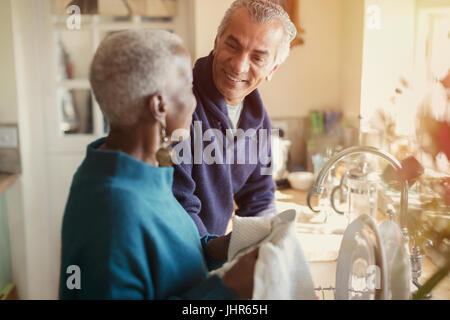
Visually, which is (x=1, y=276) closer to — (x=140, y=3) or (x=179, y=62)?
(x=140, y=3)

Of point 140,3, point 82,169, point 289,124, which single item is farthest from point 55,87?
point 82,169

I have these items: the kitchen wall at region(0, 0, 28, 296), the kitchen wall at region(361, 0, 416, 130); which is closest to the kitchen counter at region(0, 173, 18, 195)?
the kitchen wall at region(0, 0, 28, 296)

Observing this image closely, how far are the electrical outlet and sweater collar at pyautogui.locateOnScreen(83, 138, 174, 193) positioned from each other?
4.93 feet

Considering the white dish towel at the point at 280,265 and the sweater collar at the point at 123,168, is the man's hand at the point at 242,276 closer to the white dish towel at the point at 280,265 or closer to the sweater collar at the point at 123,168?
the white dish towel at the point at 280,265

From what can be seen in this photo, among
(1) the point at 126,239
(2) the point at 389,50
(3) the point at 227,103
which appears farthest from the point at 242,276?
(2) the point at 389,50

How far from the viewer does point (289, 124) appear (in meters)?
2.50

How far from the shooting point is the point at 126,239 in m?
0.65

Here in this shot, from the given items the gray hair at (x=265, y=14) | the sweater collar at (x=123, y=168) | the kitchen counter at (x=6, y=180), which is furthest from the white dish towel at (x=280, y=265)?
the kitchen counter at (x=6, y=180)

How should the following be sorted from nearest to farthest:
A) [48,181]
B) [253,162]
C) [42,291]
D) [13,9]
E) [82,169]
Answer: [82,169]
[253,162]
[13,9]
[42,291]
[48,181]

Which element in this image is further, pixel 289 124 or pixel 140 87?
pixel 289 124

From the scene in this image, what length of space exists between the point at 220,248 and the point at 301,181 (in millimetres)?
1254

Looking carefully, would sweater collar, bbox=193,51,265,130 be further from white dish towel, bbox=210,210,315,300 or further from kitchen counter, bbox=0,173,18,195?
kitchen counter, bbox=0,173,18,195

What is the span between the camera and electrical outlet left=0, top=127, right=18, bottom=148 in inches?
79.3

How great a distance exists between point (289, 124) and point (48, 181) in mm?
1455
